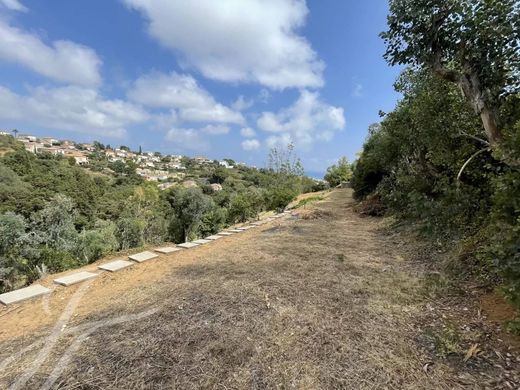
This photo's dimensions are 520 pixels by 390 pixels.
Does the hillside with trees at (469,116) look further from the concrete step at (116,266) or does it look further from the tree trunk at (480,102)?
the concrete step at (116,266)

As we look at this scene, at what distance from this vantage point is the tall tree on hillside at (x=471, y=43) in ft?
10.5

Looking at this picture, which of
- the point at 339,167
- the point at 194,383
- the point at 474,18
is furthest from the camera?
the point at 339,167

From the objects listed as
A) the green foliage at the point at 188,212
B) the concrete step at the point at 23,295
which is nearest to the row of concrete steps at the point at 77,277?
the concrete step at the point at 23,295

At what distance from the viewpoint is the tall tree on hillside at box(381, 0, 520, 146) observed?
319cm

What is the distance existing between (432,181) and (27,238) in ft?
47.2

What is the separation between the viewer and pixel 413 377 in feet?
5.23

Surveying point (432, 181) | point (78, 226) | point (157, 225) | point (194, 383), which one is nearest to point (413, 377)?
point (194, 383)

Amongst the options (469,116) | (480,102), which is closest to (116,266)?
(480,102)

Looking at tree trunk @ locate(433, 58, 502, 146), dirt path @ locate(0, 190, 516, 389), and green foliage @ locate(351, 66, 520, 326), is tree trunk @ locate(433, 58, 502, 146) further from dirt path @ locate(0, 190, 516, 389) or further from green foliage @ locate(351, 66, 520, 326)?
dirt path @ locate(0, 190, 516, 389)

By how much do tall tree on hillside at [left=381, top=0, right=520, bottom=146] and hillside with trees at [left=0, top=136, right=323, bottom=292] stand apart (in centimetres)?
736

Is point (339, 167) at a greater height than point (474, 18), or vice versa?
point (339, 167)

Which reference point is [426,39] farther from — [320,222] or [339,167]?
[339,167]

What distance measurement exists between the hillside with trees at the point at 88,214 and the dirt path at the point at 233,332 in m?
3.86

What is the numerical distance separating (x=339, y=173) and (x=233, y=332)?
3077 centimetres
